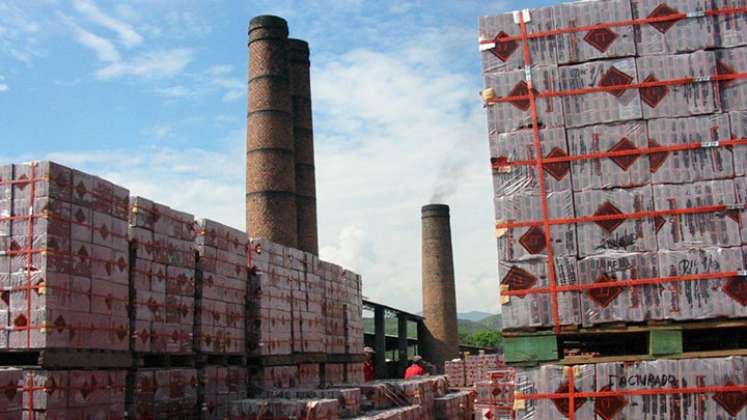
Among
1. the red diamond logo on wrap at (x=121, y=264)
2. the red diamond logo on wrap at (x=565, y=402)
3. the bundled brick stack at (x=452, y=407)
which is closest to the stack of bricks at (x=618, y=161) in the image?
the red diamond logo on wrap at (x=565, y=402)

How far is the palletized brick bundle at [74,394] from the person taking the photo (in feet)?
23.9

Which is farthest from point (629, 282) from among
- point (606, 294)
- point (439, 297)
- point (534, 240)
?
point (439, 297)

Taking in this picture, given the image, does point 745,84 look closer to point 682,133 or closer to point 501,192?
point 682,133

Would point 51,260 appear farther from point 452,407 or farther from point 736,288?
point 452,407

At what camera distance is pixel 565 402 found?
5.05 metres

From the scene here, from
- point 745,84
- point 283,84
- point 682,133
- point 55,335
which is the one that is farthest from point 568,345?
point 283,84

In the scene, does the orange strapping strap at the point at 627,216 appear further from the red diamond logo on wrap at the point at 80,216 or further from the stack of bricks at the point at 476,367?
the stack of bricks at the point at 476,367

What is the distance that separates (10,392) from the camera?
706 cm

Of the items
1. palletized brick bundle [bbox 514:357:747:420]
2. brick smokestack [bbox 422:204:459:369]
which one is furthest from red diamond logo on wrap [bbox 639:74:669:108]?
brick smokestack [bbox 422:204:459:369]

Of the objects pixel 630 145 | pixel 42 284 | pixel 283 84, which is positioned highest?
pixel 283 84

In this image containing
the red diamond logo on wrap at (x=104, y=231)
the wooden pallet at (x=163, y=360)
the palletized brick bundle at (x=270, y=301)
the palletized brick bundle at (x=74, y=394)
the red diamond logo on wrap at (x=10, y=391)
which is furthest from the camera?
the palletized brick bundle at (x=270, y=301)

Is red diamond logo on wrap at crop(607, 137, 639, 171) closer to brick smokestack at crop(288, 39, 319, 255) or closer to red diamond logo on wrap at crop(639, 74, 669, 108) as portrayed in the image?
red diamond logo on wrap at crop(639, 74, 669, 108)

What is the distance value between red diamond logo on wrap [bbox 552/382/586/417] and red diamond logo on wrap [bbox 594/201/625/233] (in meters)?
1.07

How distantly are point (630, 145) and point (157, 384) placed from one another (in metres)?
6.10
